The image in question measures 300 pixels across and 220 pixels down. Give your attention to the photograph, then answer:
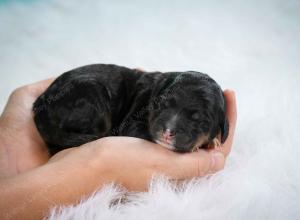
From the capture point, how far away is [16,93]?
3.49 m

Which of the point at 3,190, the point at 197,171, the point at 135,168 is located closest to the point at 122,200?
the point at 135,168

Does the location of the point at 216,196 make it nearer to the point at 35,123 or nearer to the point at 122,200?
the point at 122,200

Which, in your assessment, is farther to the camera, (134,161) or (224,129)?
(224,129)

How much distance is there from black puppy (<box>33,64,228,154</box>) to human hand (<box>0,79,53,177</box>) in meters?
0.11

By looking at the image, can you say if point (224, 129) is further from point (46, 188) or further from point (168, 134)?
point (46, 188)

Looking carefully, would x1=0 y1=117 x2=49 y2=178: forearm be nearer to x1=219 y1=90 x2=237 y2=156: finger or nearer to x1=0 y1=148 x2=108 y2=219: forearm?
x1=0 y1=148 x2=108 y2=219: forearm

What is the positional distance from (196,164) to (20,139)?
1.22 metres

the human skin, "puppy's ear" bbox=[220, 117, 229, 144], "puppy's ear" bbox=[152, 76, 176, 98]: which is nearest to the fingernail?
the human skin

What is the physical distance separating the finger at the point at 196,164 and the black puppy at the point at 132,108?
54 mm

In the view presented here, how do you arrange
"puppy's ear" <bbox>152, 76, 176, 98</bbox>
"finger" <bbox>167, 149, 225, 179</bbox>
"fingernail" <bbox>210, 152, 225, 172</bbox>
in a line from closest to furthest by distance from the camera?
"finger" <bbox>167, 149, 225, 179</bbox> < "fingernail" <bbox>210, 152, 225, 172</bbox> < "puppy's ear" <bbox>152, 76, 176, 98</bbox>

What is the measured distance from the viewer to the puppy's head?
260cm

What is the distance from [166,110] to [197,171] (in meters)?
0.39

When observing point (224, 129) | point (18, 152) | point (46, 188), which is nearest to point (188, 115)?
point (224, 129)

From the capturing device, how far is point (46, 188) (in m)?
2.38
